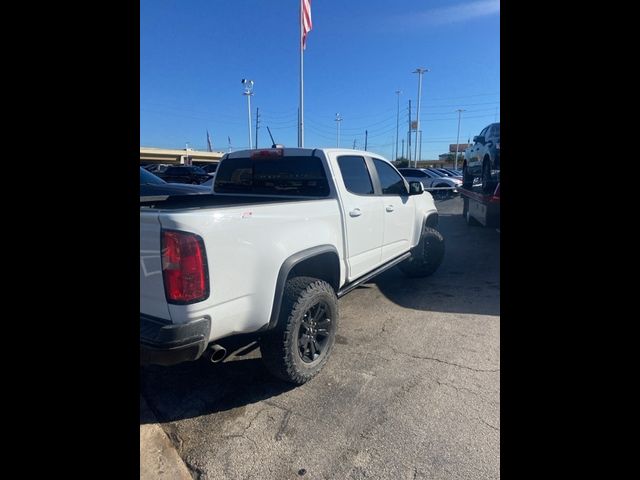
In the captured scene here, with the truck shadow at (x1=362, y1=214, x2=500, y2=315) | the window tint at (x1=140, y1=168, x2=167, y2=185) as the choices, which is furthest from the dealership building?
the truck shadow at (x1=362, y1=214, x2=500, y2=315)

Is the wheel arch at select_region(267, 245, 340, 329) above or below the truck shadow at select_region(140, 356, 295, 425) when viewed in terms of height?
above

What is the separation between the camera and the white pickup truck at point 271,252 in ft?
7.20

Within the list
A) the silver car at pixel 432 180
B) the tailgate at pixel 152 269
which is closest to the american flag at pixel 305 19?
the silver car at pixel 432 180

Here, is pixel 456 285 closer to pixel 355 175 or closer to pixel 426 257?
pixel 426 257

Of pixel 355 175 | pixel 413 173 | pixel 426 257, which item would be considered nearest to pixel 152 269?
pixel 355 175

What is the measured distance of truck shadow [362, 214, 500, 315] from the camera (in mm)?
4867

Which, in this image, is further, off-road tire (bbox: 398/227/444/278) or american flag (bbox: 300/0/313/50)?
american flag (bbox: 300/0/313/50)

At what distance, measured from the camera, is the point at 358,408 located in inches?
108

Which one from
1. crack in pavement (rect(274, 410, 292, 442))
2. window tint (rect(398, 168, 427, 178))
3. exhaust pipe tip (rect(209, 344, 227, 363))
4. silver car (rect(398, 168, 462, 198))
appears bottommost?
crack in pavement (rect(274, 410, 292, 442))

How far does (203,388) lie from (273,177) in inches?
87.7

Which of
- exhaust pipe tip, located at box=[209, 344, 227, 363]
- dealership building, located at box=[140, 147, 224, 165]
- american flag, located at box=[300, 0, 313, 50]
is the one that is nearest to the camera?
exhaust pipe tip, located at box=[209, 344, 227, 363]

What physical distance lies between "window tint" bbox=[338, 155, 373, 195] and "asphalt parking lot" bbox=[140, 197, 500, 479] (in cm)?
150

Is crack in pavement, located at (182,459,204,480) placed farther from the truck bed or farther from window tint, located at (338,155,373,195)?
window tint, located at (338,155,373,195)
